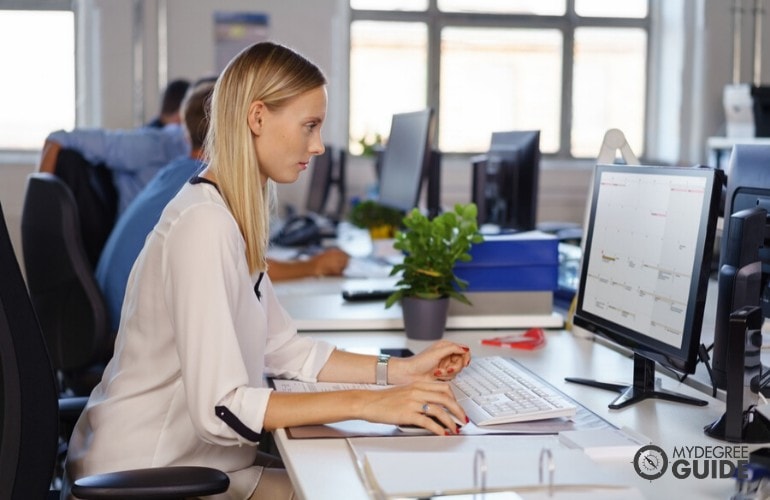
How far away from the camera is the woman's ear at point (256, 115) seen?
158cm

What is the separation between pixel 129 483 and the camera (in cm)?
130

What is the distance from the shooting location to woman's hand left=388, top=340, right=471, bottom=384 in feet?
5.82

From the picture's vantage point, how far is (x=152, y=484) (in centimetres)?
130

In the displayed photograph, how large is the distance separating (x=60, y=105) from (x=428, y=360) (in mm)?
5257

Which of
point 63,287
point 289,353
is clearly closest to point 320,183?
point 63,287

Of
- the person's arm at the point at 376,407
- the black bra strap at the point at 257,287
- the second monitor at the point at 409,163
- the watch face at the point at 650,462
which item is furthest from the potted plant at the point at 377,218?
the watch face at the point at 650,462

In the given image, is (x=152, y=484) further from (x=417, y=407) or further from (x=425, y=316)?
(x=425, y=316)

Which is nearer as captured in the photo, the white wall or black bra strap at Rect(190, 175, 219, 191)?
black bra strap at Rect(190, 175, 219, 191)

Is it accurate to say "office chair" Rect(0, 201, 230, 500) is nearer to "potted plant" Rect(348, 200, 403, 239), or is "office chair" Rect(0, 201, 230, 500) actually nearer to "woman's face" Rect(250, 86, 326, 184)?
"woman's face" Rect(250, 86, 326, 184)

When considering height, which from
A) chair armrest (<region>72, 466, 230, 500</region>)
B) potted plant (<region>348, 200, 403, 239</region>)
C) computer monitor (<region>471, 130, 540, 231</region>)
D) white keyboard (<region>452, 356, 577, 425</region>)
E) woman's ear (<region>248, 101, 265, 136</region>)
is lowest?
chair armrest (<region>72, 466, 230, 500</region>)

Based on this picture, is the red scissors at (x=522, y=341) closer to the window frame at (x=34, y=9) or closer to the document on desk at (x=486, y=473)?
the document on desk at (x=486, y=473)

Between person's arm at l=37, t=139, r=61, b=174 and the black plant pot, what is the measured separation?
2001 mm

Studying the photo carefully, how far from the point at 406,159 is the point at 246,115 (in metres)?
1.98

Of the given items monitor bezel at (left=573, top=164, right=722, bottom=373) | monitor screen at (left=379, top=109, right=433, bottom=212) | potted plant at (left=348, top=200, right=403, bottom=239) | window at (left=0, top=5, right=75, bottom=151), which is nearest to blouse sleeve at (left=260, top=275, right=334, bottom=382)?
monitor bezel at (left=573, top=164, right=722, bottom=373)
